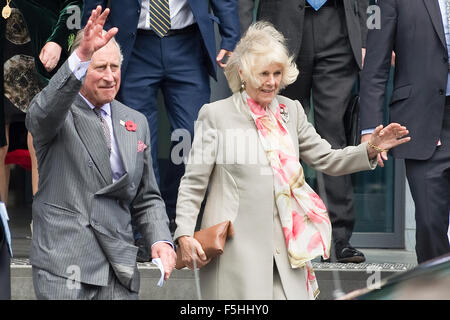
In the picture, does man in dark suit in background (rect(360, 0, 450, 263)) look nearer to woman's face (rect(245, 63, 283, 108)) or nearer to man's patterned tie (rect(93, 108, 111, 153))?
woman's face (rect(245, 63, 283, 108))

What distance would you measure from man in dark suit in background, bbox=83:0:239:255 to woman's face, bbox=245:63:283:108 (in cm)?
129

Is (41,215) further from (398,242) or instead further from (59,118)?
(398,242)

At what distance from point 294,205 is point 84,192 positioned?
1035 mm

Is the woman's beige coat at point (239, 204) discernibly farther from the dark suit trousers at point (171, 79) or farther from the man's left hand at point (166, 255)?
the dark suit trousers at point (171, 79)

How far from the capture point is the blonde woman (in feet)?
17.2

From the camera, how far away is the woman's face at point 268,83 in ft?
17.7

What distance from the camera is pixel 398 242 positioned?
321 inches

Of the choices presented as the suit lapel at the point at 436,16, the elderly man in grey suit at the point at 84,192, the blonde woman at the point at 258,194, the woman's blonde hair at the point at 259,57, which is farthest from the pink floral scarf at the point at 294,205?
the suit lapel at the point at 436,16

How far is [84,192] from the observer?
15.7 feet

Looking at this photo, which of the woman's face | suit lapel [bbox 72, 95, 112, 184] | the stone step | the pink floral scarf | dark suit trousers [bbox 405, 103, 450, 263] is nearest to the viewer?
suit lapel [bbox 72, 95, 112, 184]

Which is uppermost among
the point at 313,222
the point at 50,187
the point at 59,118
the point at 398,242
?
the point at 59,118

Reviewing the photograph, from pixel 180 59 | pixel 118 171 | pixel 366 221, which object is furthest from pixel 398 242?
pixel 118 171

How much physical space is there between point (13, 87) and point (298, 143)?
2.00 metres

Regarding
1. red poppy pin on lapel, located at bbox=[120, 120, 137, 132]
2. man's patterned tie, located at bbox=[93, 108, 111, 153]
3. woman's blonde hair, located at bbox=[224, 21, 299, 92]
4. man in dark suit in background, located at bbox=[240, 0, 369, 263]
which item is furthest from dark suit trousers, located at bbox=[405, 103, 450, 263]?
man's patterned tie, located at bbox=[93, 108, 111, 153]
